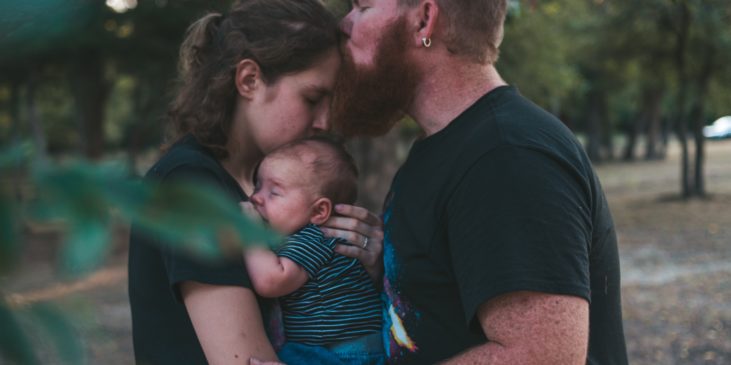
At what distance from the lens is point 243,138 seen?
2.54m

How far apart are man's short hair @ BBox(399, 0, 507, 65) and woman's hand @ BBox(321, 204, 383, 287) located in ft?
1.92

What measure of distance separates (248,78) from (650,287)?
31.7 feet

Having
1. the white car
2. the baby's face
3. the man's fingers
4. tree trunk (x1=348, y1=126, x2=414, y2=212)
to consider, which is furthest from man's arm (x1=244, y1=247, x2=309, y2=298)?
→ the white car

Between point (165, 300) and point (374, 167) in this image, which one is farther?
point (374, 167)

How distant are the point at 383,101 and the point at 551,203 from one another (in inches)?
30.6

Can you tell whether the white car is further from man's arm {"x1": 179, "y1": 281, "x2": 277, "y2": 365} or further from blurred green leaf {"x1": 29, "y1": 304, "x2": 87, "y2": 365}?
blurred green leaf {"x1": 29, "y1": 304, "x2": 87, "y2": 365}

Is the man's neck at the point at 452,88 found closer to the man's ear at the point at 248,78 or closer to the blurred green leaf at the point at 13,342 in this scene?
the man's ear at the point at 248,78

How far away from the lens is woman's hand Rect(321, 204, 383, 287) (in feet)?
8.20

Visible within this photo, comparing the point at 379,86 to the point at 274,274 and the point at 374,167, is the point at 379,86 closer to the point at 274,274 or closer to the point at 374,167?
the point at 274,274

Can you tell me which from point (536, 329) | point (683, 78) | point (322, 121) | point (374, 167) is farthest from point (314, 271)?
point (683, 78)

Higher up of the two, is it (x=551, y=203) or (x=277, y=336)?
(x=551, y=203)

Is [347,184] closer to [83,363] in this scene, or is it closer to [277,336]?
[277,336]

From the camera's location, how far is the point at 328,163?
257 cm

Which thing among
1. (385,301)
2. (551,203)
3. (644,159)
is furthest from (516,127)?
(644,159)
